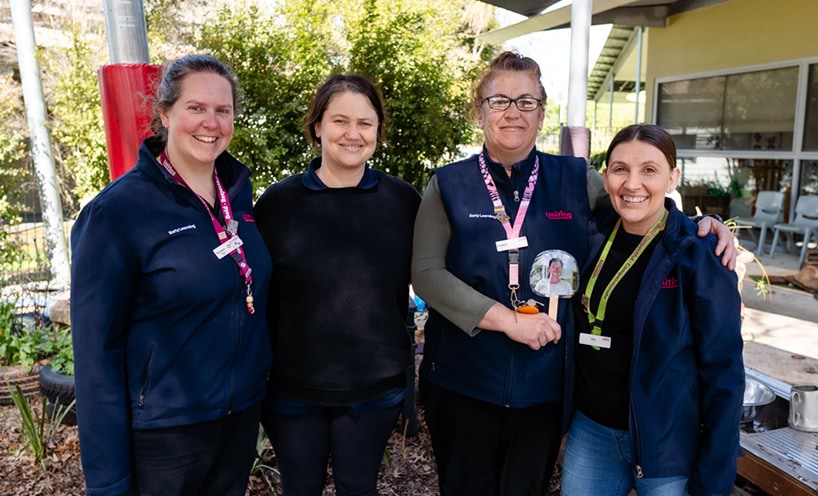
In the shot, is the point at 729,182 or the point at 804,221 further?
the point at 729,182

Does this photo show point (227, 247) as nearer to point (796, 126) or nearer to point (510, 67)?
point (510, 67)

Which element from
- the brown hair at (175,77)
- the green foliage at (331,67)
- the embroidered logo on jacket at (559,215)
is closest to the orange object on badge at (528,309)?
the embroidered logo on jacket at (559,215)

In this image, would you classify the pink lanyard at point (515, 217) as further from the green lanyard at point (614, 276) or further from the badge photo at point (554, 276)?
the green lanyard at point (614, 276)

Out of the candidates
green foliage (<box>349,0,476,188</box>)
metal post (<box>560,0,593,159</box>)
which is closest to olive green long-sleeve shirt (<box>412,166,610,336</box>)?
metal post (<box>560,0,593,159</box>)

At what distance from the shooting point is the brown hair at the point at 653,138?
2.08 meters

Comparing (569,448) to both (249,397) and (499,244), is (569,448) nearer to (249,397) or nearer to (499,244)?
(499,244)

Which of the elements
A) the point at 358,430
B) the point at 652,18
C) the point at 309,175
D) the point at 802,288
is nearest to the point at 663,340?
the point at 358,430

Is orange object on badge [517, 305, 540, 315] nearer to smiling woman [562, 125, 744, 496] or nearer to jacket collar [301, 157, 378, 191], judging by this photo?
smiling woman [562, 125, 744, 496]

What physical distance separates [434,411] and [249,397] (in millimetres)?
750

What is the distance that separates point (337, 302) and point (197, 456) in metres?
0.69

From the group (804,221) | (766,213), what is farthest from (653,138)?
(766,213)

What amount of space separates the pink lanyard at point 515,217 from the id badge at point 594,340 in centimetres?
25

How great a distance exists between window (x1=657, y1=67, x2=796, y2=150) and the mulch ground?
835 cm

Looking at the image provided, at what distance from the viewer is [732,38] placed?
10359mm
